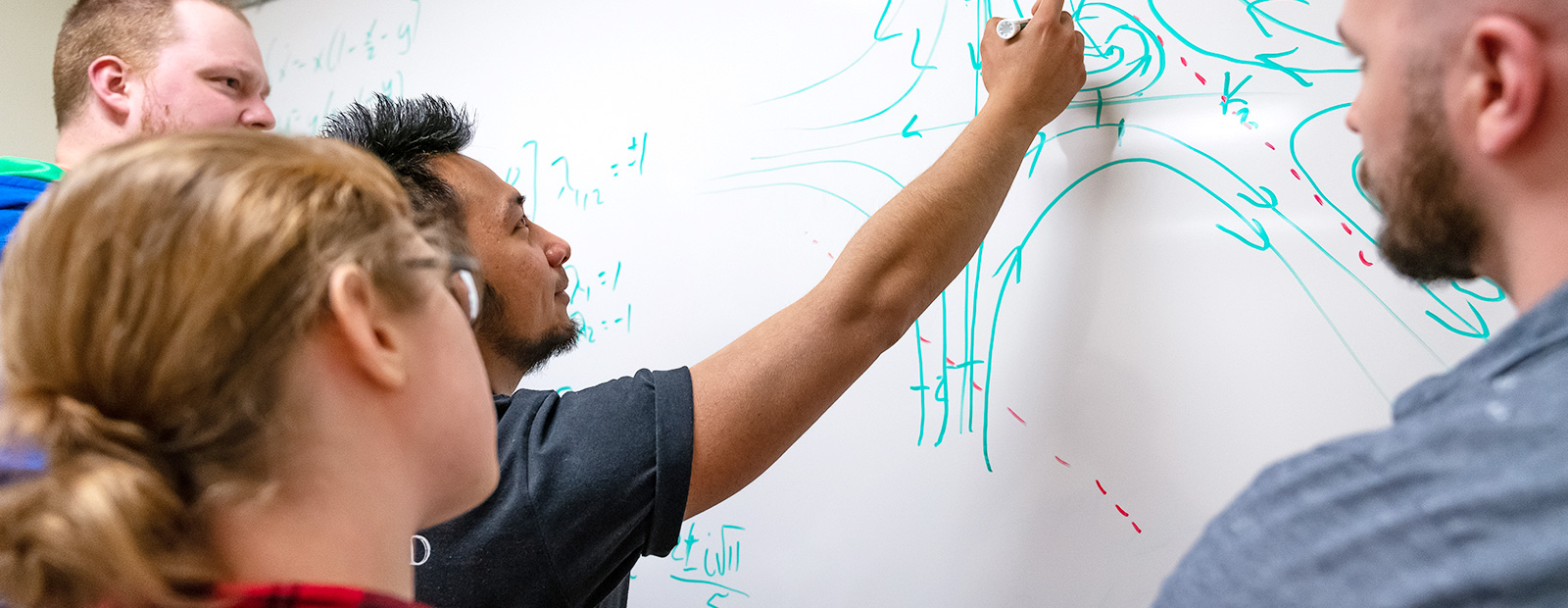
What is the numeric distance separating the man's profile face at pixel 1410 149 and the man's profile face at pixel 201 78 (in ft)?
3.75

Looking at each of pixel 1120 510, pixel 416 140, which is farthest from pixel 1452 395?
pixel 416 140

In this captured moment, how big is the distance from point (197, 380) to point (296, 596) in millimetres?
100

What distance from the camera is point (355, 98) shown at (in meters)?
1.59

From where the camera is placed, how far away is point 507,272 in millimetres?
948

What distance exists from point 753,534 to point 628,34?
0.68 m

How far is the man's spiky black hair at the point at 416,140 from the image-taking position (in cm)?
95

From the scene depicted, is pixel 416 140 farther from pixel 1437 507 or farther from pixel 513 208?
pixel 1437 507

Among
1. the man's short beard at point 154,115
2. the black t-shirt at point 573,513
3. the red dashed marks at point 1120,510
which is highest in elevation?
the man's short beard at point 154,115

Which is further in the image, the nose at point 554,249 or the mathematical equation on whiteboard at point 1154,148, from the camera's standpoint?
the nose at point 554,249

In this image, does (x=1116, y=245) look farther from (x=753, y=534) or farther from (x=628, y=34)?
(x=628, y=34)

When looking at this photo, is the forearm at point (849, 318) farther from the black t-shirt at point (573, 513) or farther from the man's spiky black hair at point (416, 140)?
the man's spiky black hair at point (416, 140)

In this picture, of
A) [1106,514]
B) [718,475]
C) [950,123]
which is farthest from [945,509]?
[950,123]

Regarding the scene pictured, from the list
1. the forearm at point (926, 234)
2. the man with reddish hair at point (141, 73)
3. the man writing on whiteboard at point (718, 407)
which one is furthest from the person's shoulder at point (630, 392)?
the man with reddish hair at point (141, 73)

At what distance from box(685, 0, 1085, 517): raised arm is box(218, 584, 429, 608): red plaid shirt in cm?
33
